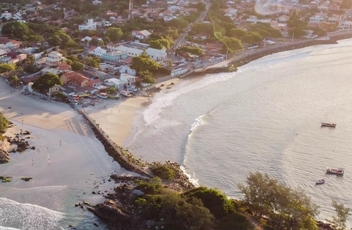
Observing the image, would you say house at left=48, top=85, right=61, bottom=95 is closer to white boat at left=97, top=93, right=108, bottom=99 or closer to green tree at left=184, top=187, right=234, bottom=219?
white boat at left=97, top=93, right=108, bottom=99

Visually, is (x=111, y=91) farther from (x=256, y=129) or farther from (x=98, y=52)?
(x=256, y=129)

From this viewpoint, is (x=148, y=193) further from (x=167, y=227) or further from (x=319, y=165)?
(x=319, y=165)

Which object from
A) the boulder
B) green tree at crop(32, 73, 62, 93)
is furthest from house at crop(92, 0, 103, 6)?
the boulder

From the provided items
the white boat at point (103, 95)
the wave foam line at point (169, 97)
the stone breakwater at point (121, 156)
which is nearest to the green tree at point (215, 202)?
the stone breakwater at point (121, 156)

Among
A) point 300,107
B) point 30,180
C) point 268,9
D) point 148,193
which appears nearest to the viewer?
point 148,193

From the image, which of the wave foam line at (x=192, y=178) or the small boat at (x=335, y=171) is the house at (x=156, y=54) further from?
the small boat at (x=335, y=171)

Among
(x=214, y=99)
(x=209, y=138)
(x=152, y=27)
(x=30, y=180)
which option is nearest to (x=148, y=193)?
(x=30, y=180)
